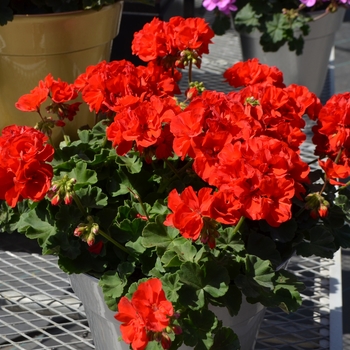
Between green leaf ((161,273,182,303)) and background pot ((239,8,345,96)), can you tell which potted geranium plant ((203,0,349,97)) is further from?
green leaf ((161,273,182,303))

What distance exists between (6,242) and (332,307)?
1.93 ft

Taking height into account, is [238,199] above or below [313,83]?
above

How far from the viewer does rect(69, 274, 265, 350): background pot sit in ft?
2.61

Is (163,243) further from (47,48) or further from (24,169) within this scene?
(47,48)

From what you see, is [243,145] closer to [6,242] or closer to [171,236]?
[171,236]

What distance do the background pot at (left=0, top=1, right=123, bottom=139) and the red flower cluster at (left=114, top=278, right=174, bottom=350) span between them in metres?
0.69

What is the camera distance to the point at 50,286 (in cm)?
113

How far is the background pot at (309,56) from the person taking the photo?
5.63 feet

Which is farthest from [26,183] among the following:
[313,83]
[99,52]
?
[313,83]

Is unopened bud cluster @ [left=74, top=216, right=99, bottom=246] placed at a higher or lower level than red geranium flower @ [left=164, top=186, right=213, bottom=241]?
lower

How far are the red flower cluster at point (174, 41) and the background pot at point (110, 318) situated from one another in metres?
0.34

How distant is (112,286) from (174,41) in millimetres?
382

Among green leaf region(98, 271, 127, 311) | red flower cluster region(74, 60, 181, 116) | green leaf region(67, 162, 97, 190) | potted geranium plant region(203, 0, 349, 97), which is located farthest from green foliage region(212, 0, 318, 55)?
green leaf region(98, 271, 127, 311)

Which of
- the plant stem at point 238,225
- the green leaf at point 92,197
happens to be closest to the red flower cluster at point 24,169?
the green leaf at point 92,197
